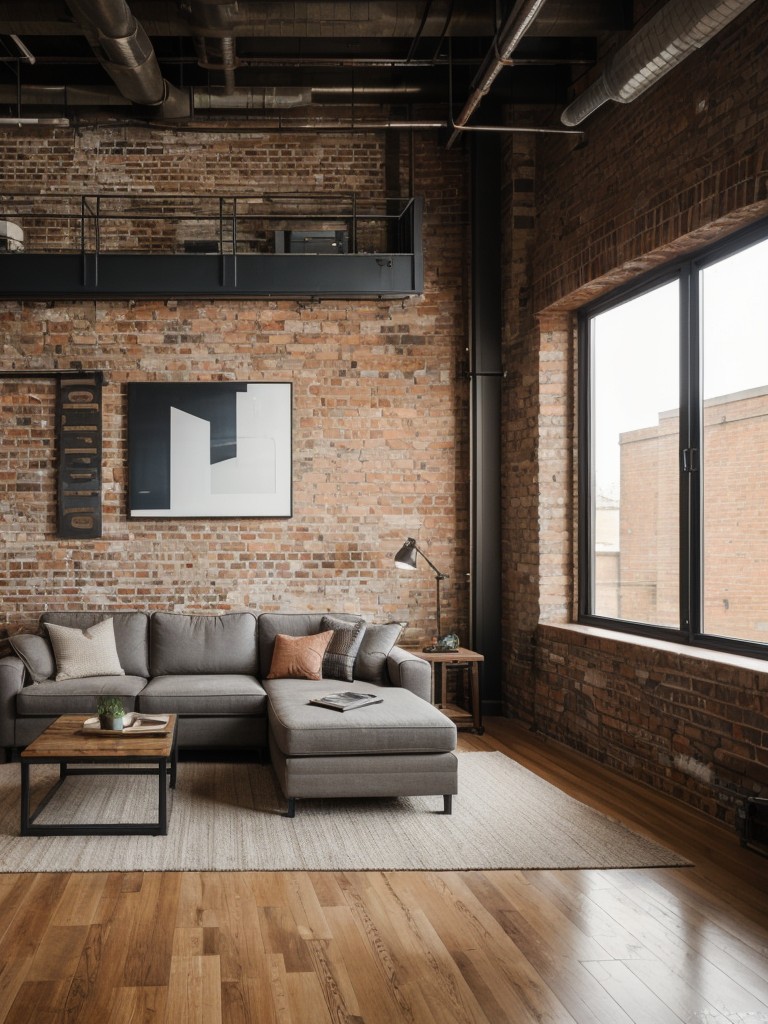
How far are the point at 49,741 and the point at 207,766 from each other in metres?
1.39

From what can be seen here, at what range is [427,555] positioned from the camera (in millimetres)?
7297

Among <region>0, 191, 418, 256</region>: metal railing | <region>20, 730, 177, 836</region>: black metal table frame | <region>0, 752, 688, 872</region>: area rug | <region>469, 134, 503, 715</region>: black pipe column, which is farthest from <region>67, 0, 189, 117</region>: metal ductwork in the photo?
<region>0, 752, 688, 872</region>: area rug

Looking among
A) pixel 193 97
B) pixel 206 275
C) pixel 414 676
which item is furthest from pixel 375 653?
pixel 193 97

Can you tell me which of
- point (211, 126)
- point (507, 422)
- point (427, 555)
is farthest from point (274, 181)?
point (427, 555)

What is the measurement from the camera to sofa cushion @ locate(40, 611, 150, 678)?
6.38 metres

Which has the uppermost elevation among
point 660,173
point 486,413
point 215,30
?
point 215,30

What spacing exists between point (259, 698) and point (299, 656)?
1.73 ft

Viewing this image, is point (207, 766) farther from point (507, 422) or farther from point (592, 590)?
point (507, 422)

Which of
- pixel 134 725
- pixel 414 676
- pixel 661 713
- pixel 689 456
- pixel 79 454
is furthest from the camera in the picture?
pixel 79 454

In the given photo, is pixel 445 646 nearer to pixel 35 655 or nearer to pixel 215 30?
pixel 35 655

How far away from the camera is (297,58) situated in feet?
20.5

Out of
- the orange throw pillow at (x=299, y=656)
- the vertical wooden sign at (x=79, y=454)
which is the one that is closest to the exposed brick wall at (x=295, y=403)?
the vertical wooden sign at (x=79, y=454)

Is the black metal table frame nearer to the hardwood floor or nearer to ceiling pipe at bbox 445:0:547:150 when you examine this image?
the hardwood floor

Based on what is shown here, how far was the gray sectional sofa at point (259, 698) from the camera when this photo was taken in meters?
4.61
